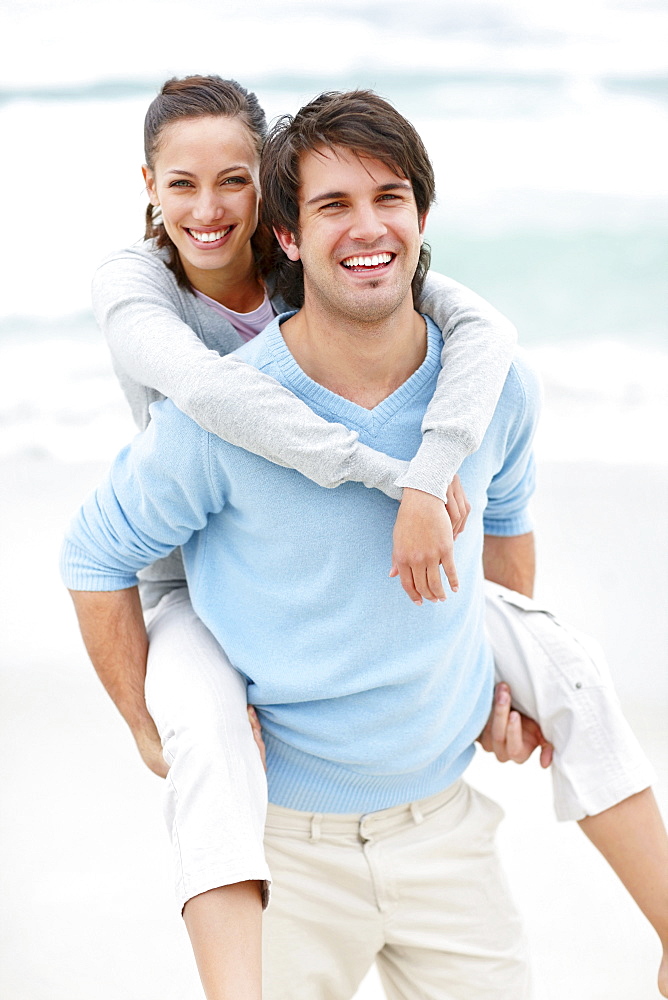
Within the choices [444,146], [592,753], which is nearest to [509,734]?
[592,753]

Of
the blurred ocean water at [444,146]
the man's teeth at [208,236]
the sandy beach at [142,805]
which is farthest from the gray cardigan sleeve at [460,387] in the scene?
the blurred ocean water at [444,146]

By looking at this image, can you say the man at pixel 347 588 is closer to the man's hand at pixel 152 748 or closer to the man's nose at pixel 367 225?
the man's nose at pixel 367 225

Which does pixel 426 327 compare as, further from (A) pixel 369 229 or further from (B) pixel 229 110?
(B) pixel 229 110

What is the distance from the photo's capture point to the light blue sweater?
1501 millimetres

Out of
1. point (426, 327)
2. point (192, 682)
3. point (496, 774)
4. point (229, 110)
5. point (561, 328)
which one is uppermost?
point (229, 110)

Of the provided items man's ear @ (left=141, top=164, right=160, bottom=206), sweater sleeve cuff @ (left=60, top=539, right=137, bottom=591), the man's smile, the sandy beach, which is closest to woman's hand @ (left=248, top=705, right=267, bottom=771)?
sweater sleeve cuff @ (left=60, top=539, right=137, bottom=591)

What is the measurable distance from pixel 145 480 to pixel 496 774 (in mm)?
1866

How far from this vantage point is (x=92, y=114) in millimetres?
6172

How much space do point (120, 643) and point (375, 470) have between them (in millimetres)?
496

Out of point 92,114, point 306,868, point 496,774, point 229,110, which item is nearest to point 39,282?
point 92,114

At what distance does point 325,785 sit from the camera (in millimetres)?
1630

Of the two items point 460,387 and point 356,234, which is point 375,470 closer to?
point 460,387

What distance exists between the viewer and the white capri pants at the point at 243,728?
1411 millimetres

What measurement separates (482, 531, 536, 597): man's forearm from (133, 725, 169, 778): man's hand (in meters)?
0.65
